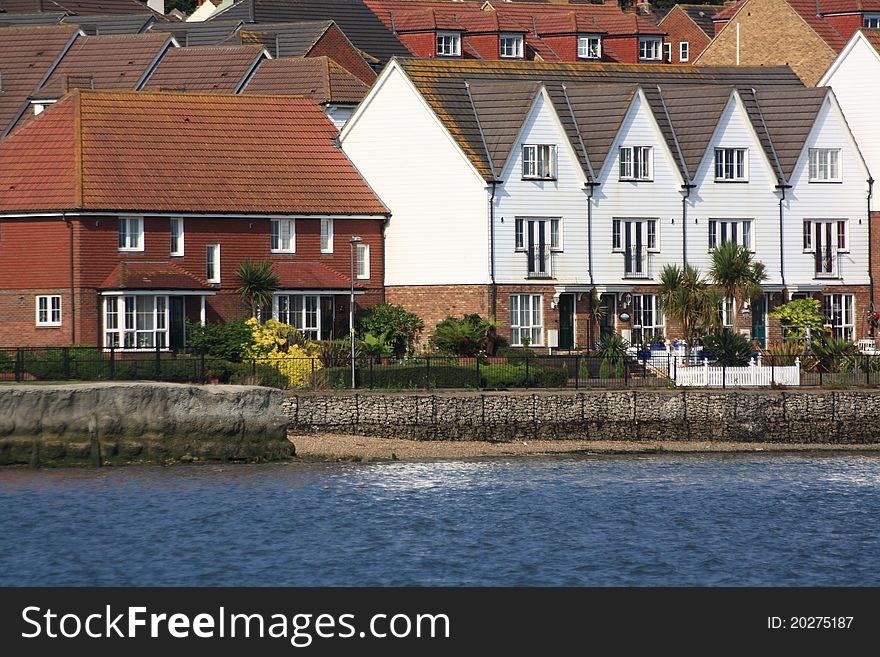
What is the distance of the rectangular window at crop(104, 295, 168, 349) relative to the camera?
66.0m

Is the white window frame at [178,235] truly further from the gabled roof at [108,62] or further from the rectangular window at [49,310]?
the gabled roof at [108,62]

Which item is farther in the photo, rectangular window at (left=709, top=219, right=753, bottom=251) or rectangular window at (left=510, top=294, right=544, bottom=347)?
rectangular window at (left=709, top=219, right=753, bottom=251)

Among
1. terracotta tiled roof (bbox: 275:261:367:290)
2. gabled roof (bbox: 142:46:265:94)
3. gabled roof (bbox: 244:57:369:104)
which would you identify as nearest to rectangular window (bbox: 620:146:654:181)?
terracotta tiled roof (bbox: 275:261:367:290)

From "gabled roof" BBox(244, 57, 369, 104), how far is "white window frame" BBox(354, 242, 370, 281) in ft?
42.9

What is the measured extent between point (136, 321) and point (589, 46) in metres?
63.9

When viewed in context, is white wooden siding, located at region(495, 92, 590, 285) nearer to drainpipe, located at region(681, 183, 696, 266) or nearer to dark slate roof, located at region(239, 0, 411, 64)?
drainpipe, located at region(681, 183, 696, 266)

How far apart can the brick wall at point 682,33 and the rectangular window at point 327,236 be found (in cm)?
6677

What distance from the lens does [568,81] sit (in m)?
76.9

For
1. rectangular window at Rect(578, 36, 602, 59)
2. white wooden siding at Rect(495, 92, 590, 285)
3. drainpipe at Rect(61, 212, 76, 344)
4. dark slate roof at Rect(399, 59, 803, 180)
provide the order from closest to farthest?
drainpipe at Rect(61, 212, 76, 344) → white wooden siding at Rect(495, 92, 590, 285) → dark slate roof at Rect(399, 59, 803, 180) → rectangular window at Rect(578, 36, 602, 59)

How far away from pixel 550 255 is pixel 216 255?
42.6 ft

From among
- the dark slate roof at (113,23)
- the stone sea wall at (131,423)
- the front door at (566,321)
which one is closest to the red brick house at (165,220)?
the front door at (566,321)
